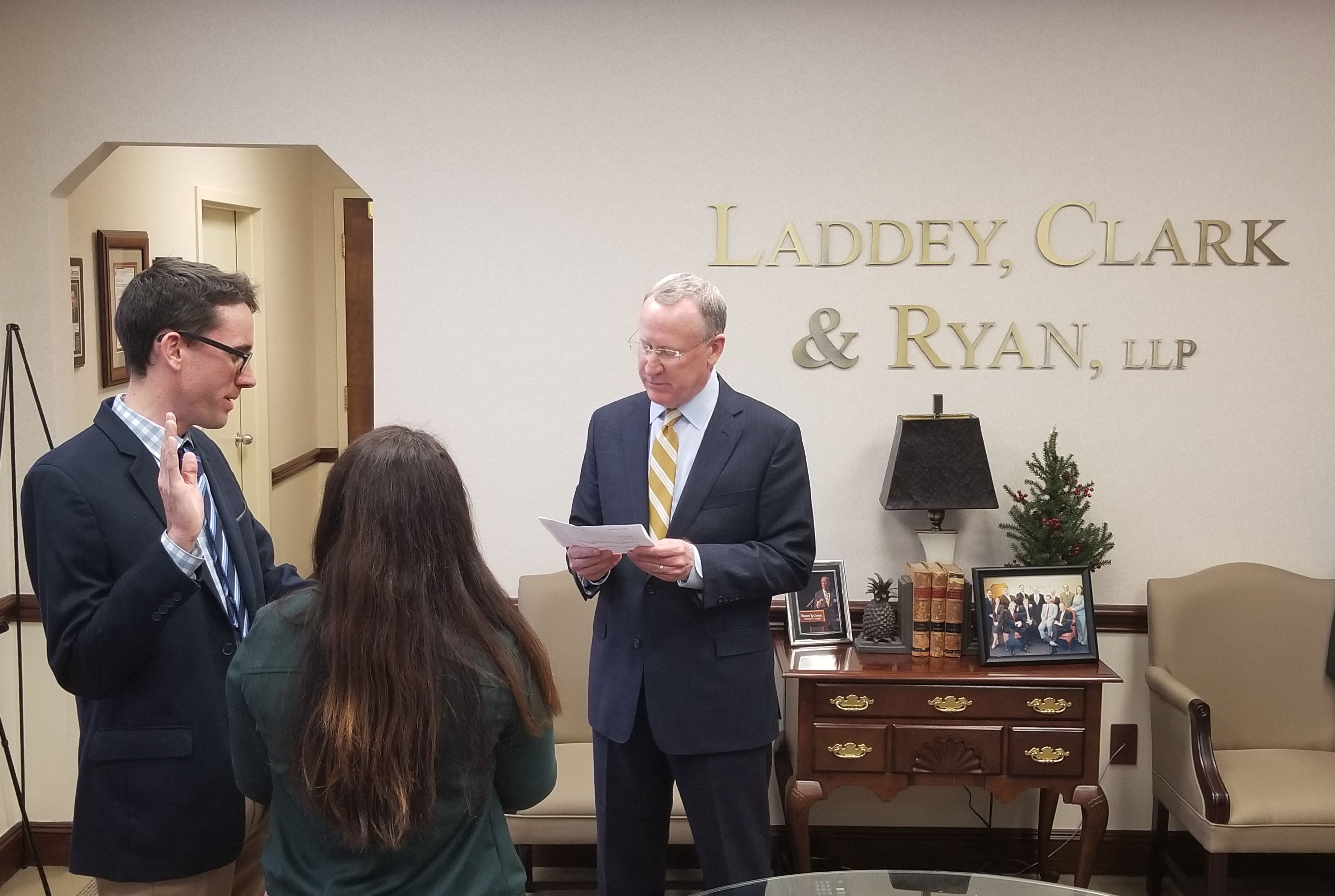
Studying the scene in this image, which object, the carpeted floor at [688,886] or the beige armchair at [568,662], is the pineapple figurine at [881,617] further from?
the carpeted floor at [688,886]

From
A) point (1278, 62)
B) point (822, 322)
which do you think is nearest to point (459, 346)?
point (822, 322)

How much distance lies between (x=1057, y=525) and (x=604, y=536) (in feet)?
6.11

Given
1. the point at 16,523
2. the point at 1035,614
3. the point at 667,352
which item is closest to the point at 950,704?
the point at 1035,614

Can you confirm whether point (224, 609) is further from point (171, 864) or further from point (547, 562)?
point (547, 562)

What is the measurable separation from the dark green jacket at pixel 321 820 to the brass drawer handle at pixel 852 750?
1.89 meters

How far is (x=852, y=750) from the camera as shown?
145 inches

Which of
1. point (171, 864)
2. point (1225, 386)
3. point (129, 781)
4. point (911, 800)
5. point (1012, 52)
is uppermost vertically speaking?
point (1012, 52)

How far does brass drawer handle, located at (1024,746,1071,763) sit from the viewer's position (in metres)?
3.65

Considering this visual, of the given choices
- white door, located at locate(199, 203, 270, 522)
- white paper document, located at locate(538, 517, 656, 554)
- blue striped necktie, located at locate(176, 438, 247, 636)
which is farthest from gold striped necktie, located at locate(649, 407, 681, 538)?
white door, located at locate(199, 203, 270, 522)

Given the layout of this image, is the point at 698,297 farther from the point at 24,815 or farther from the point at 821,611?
the point at 24,815

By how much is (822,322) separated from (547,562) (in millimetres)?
1228

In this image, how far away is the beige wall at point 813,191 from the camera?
13.1 feet

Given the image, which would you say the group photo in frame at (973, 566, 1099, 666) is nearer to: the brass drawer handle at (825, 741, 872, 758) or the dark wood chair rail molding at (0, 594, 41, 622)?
the brass drawer handle at (825, 741, 872, 758)

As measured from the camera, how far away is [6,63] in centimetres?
397
